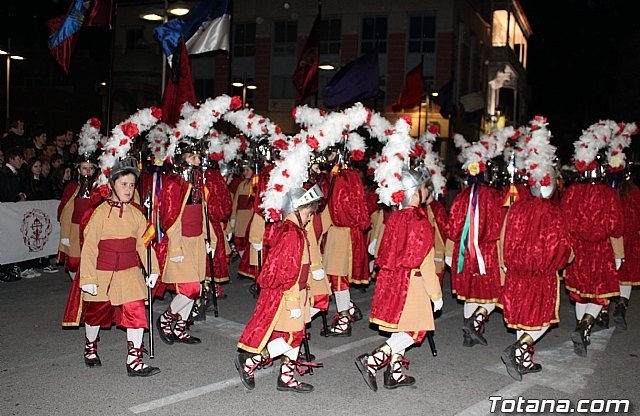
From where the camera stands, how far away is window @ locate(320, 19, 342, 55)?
3475 centimetres

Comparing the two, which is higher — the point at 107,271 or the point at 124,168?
the point at 124,168

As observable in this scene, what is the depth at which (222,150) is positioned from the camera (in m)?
10.6

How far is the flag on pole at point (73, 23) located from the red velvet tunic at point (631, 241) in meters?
9.41

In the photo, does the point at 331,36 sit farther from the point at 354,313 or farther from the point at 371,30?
the point at 354,313

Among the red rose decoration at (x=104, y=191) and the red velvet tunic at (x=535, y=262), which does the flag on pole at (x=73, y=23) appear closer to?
the red rose decoration at (x=104, y=191)

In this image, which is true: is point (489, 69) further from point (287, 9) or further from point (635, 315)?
point (635, 315)

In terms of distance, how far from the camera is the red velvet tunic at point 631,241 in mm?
8922

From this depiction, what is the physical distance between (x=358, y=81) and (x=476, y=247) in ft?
27.5

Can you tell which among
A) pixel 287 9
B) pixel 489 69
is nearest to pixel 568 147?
pixel 489 69

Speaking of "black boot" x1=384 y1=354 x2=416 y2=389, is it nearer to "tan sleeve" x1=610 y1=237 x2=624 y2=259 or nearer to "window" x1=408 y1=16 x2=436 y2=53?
"tan sleeve" x1=610 y1=237 x2=624 y2=259

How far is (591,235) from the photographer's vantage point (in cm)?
752

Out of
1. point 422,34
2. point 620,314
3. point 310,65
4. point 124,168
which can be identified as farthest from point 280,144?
point 422,34

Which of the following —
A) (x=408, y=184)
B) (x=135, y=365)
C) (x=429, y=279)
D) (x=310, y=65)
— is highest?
(x=310, y=65)

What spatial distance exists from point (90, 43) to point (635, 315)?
4563cm
